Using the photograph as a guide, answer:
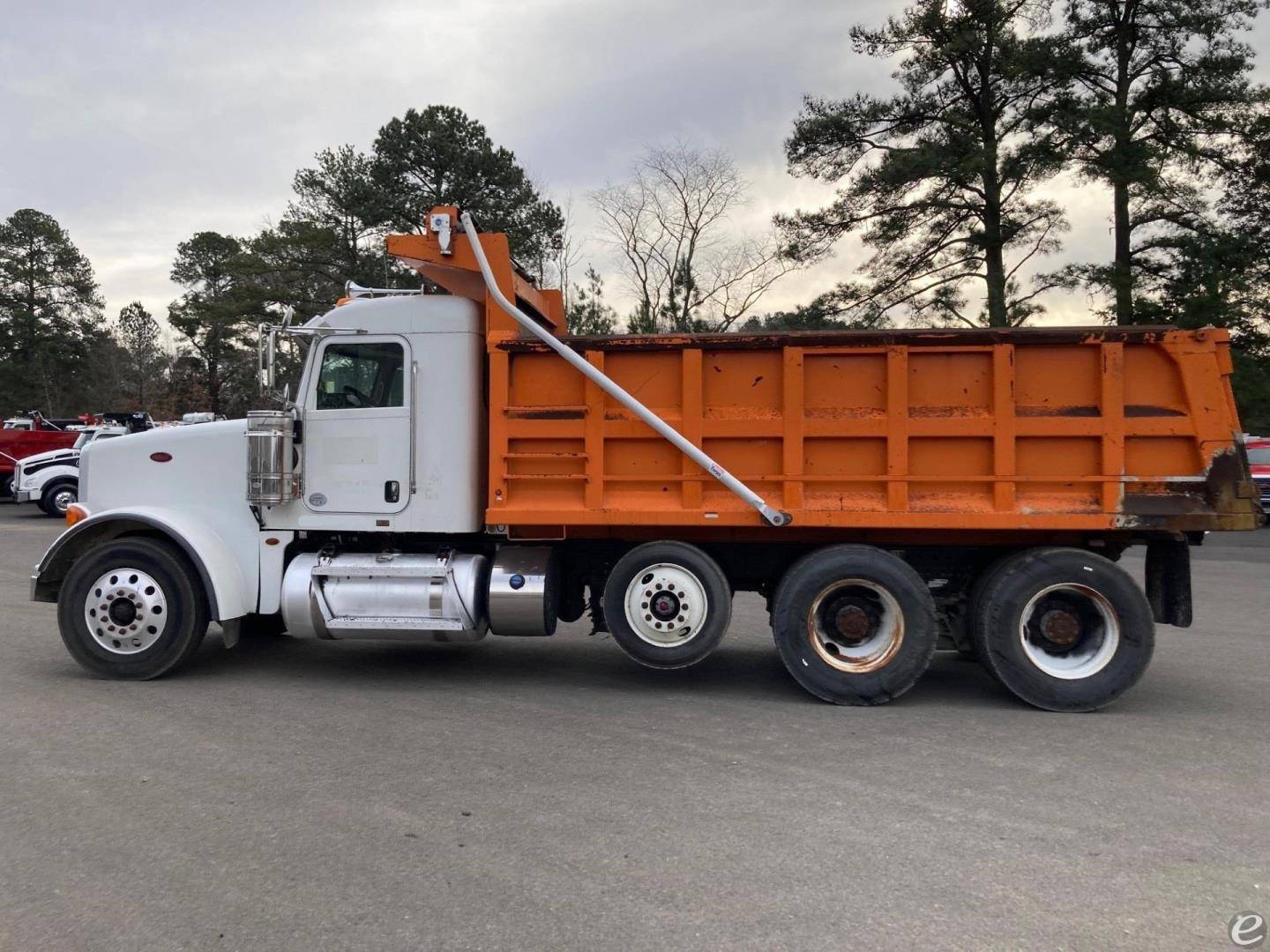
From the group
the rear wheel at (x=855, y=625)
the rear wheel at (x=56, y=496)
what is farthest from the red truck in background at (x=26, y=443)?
the rear wheel at (x=855, y=625)

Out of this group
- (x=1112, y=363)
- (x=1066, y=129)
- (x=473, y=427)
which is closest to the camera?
(x=1112, y=363)

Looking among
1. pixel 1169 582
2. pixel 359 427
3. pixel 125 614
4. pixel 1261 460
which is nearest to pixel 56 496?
pixel 125 614

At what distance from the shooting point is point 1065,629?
5.95 meters

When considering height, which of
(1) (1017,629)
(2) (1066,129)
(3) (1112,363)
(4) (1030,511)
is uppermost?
(2) (1066,129)

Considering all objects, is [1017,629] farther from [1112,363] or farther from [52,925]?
[52,925]

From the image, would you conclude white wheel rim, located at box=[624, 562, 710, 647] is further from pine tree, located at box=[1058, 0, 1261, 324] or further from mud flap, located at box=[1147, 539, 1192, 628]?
pine tree, located at box=[1058, 0, 1261, 324]

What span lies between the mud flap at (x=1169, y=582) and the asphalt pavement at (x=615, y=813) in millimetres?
587

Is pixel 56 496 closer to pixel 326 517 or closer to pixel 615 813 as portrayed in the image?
pixel 326 517

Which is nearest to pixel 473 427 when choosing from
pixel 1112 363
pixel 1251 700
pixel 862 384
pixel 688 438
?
pixel 688 438

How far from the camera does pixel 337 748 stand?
5.18 m

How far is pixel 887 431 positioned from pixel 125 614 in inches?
209

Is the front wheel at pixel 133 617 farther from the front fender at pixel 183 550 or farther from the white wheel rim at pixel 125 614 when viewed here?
the front fender at pixel 183 550

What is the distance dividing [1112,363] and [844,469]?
173 centimetres

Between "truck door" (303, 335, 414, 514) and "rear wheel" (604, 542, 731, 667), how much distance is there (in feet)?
5.64
